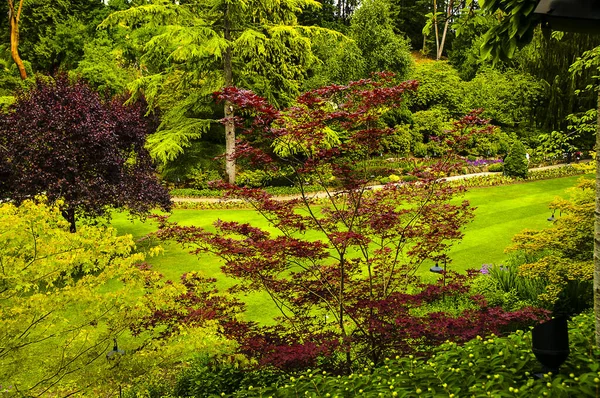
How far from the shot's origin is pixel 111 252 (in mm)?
5051

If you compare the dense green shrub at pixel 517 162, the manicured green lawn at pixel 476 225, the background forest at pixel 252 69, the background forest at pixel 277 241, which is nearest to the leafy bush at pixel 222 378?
the background forest at pixel 277 241

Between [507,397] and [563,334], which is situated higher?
[563,334]

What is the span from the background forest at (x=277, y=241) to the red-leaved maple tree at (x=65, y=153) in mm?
42

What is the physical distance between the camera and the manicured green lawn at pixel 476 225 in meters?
10.0

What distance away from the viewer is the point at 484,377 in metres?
3.18

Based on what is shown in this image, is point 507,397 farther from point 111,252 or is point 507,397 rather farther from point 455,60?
point 455,60

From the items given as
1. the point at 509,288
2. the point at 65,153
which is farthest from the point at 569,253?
the point at 65,153

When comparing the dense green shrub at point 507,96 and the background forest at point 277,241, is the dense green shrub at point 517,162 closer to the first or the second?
the background forest at point 277,241

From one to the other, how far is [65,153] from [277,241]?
6334 millimetres

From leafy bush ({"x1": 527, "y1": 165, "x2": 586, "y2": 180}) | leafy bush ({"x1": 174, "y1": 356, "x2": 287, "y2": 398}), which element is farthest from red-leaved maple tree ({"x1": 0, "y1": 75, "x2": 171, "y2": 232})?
leafy bush ({"x1": 527, "y1": 165, "x2": 586, "y2": 180})

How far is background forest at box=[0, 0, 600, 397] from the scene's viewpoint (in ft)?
14.2

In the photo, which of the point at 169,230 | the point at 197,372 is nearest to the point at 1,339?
the point at 169,230

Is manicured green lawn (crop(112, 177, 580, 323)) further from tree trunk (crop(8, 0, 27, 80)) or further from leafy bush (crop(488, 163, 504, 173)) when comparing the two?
tree trunk (crop(8, 0, 27, 80))

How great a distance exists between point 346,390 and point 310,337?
172 centimetres
